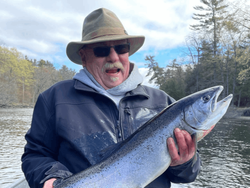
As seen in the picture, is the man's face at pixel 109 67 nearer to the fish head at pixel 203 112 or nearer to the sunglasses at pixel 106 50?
the sunglasses at pixel 106 50

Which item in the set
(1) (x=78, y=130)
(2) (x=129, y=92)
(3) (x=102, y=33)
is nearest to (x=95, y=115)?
(1) (x=78, y=130)

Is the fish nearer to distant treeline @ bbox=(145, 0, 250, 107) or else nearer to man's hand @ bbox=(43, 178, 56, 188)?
man's hand @ bbox=(43, 178, 56, 188)

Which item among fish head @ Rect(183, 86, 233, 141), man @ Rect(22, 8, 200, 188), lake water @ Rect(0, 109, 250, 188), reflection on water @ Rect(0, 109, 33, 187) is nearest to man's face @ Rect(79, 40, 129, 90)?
man @ Rect(22, 8, 200, 188)

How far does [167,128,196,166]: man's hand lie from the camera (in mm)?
1854

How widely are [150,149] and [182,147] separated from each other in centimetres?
28

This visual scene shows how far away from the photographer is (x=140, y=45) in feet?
10.7

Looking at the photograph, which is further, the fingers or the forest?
the forest

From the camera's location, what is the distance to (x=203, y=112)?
1.96 meters

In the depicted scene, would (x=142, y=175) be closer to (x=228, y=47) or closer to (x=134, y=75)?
(x=134, y=75)

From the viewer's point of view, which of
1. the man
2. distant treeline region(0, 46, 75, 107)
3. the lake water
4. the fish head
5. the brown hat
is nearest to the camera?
the fish head

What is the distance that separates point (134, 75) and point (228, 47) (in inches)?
1359

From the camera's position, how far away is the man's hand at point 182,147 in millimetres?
1854

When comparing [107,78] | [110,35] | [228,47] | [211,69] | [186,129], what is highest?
[228,47]

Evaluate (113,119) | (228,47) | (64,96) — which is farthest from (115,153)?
(228,47)
